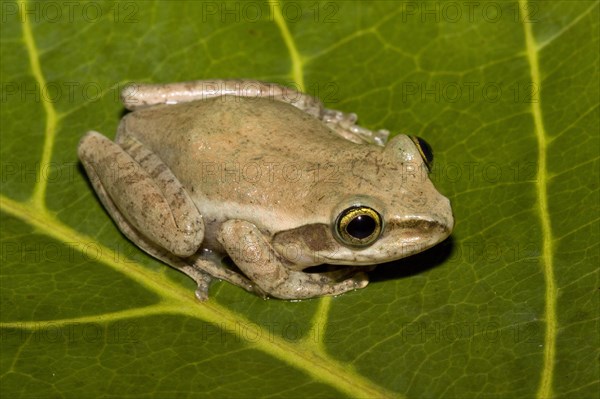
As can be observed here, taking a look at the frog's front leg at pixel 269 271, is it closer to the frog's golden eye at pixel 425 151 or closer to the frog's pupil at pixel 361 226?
the frog's pupil at pixel 361 226

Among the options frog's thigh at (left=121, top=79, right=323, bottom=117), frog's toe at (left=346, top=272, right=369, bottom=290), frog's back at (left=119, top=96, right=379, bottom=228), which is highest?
frog's thigh at (left=121, top=79, right=323, bottom=117)

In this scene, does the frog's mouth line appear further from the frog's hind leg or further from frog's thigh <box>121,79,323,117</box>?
frog's thigh <box>121,79,323,117</box>

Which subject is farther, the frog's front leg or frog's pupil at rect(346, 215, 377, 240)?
the frog's front leg

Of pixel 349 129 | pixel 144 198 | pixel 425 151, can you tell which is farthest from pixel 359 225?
pixel 144 198

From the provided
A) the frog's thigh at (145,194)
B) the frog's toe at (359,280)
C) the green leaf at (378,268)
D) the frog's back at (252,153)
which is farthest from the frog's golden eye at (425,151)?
the frog's thigh at (145,194)

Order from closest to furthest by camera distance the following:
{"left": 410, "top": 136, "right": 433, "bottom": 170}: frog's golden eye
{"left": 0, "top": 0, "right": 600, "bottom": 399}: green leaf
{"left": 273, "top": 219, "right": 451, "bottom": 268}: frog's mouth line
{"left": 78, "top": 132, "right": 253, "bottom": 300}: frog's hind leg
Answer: {"left": 0, "top": 0, "right": 600, "bottom": 399}: green leaf
{"left": 273, "top": 219, "right": 451, "bottom": 268}: frog's mouth line
{"left": 410, "top": 136, "right": 433, "bottom": 170}: frog's golden eye
{"left": 78, "top": 132, "right": 253, "bottom": 300}: frog's hind leg

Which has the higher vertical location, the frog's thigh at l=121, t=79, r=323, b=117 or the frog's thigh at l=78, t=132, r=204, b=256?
the frog's thigh at l=121, t=79, r=323, b=117

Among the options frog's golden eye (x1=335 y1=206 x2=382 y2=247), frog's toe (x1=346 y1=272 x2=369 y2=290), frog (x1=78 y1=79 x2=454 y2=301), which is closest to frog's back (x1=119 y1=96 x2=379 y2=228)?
frog (x1=78 y1=79 x2=454 y2=301)
